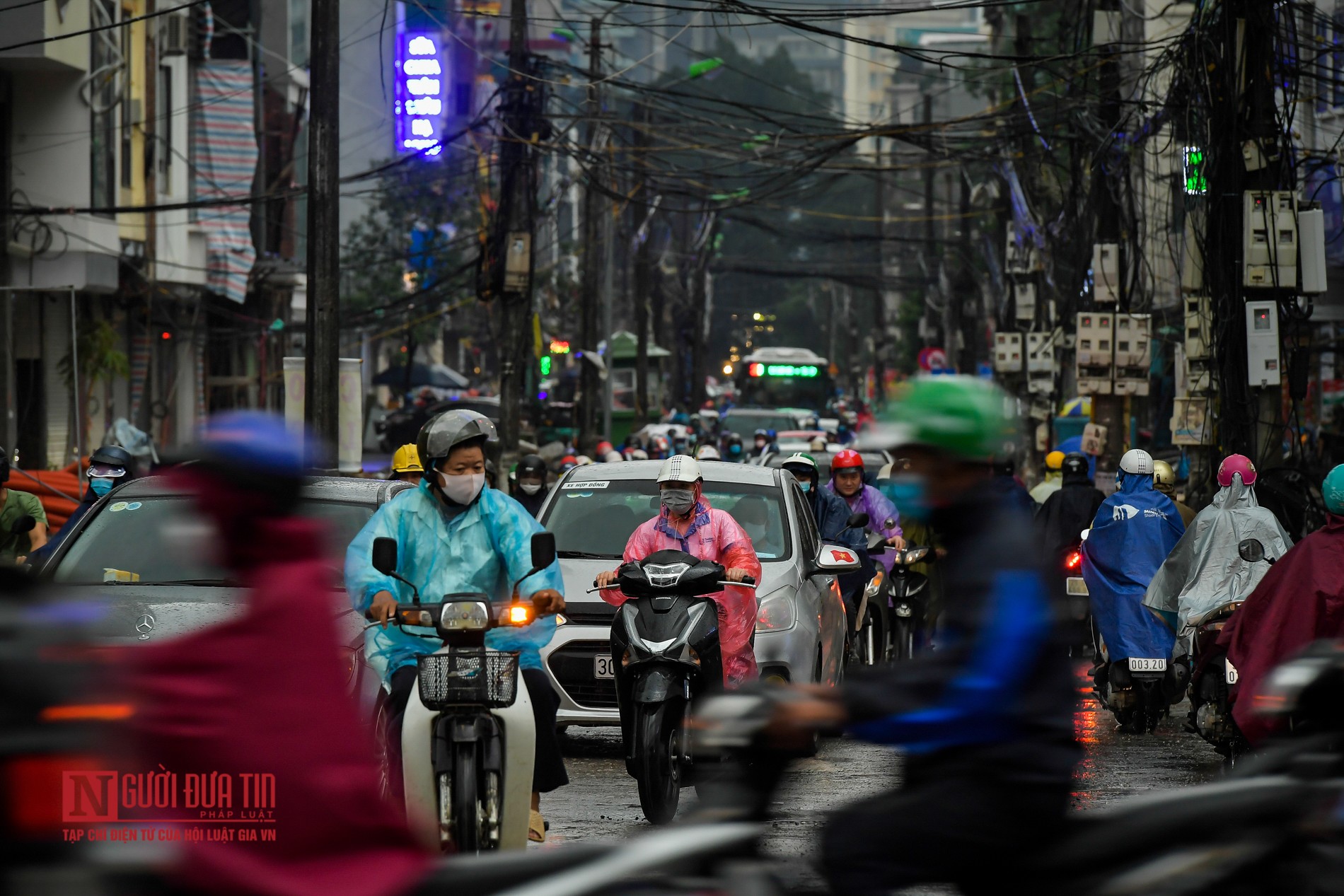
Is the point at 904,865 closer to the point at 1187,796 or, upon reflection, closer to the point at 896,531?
the point at 1187,796

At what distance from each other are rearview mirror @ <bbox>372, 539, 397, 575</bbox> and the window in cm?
2483

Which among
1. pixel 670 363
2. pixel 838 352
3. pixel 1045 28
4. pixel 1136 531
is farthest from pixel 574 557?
pixel 838 352

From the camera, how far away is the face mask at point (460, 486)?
668 cm

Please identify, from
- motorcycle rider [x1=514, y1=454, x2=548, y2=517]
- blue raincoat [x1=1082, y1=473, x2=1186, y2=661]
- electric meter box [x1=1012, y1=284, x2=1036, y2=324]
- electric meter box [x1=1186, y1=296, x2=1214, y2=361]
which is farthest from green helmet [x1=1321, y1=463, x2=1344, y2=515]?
electric meter box [x1=1012, y1=284, x2=1036, y2=324]

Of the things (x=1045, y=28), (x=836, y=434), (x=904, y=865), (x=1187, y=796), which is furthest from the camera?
(x=1045, y=28)

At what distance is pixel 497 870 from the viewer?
367cm

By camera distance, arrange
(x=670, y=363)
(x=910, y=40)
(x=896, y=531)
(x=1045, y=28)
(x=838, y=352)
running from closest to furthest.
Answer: (x=896, y=531) → (x=1045, y=28) → (x=670, y=363) → (x=910, y=40) → (x=838, y=352)

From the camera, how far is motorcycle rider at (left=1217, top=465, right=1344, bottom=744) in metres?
8.09

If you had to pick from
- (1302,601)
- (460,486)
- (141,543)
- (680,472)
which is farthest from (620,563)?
(460,486)

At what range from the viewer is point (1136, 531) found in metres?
11.7

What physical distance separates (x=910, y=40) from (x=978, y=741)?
111 m

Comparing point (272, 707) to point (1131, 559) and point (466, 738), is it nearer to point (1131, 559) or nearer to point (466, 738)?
point (466, 738)

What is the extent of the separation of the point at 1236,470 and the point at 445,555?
5.53 metres

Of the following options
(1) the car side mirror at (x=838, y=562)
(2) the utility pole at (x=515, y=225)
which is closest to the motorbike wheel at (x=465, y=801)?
(1) the car side mirror at (x=838, y=562)
